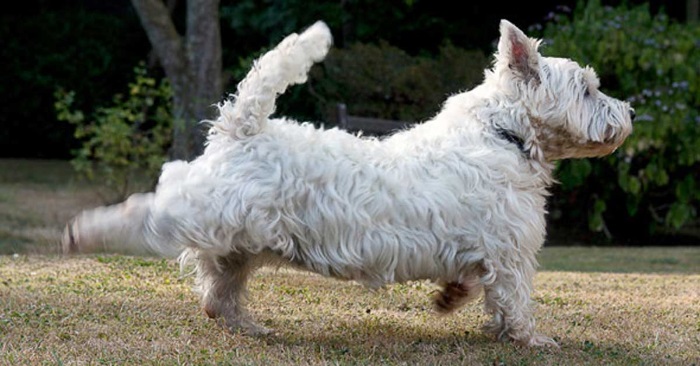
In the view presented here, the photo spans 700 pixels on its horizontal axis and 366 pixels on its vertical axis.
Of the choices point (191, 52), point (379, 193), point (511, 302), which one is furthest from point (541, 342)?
point (191, 52)

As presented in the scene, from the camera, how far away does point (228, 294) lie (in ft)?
19.9

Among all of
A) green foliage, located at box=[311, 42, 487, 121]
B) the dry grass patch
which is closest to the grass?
the dry grass patch

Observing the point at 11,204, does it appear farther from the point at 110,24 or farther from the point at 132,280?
the point at 132,280

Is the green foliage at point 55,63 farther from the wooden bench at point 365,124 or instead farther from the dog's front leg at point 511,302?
the dog's front leg at point 511,302

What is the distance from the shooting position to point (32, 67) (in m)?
17.7

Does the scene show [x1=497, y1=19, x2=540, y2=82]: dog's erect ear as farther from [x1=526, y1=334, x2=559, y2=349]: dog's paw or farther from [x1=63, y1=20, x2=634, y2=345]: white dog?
[x1=526, y1=334, x2=559, y2=349]: dog's paw

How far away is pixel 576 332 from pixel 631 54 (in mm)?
6881

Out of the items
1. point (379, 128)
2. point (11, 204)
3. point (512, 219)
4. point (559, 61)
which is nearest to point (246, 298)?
point (512, 219)

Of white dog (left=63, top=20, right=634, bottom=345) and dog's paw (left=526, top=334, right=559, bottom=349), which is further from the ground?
white dog (left=63, top=20, right=634, bottom=345)

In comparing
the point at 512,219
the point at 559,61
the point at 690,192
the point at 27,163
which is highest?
the point at 559,61

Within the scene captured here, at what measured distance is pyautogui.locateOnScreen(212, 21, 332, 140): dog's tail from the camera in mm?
5547

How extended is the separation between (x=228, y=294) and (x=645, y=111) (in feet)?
24.7

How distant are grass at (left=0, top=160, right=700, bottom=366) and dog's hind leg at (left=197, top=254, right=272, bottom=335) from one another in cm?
10

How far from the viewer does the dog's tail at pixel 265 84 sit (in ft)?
18.2
